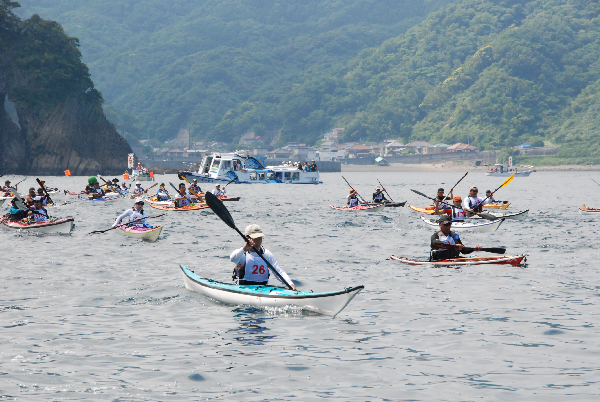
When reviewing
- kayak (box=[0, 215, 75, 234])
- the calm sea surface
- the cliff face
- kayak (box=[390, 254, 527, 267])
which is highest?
the cliff face

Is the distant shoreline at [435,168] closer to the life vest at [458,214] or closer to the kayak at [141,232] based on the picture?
the life vest at [458,214]

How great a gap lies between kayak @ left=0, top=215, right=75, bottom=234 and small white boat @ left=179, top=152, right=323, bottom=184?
52357mm

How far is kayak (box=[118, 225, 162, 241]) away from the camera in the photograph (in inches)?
1046

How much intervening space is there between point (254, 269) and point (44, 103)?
335 ft

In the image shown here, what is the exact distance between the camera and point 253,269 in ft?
48.0

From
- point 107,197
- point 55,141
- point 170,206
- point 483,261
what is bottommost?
point 483,261

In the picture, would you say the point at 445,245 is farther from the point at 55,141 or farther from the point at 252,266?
the point at 55,141

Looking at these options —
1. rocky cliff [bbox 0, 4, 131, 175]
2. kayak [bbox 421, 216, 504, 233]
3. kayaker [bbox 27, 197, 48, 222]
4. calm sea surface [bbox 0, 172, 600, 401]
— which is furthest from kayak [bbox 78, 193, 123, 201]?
rocky cliff [bbox 0, 4, 131, 175]

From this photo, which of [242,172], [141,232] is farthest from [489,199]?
[242,172]

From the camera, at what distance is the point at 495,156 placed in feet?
577

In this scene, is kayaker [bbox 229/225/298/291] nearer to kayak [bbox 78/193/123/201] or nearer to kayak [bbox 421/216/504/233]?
kayak [bbox 421/216/504/233]

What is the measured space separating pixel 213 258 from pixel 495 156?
162 m

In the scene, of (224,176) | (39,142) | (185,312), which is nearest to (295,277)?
(185,312)

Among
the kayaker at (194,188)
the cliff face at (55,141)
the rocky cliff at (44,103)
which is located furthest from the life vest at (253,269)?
the cliff face at (55,141)
